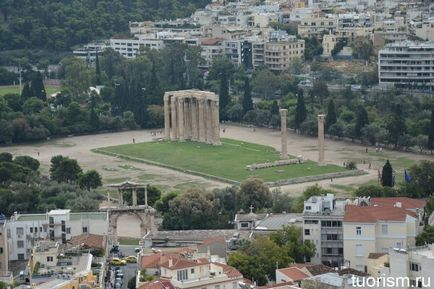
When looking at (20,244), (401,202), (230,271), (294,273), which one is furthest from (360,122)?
(230,271)

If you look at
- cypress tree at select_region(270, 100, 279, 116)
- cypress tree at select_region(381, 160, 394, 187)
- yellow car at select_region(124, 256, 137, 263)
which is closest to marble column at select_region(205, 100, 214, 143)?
cypress tree at select_region(270, 100, 279, 116)

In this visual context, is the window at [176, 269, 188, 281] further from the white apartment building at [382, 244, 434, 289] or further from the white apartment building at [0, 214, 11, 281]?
the white apartment building at [0, 214, 11, 281]

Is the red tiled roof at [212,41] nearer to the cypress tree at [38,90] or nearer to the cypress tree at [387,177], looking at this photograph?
the cypress tree at [38,90]

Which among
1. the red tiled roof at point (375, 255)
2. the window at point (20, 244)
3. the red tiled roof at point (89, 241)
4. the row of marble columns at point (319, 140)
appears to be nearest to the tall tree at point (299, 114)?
the row of marble columns at point (319, 140)

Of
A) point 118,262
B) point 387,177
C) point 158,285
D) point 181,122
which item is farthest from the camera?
point 181,122

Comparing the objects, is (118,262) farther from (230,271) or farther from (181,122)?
(181,122)

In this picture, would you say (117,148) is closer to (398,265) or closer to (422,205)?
(422,205)
